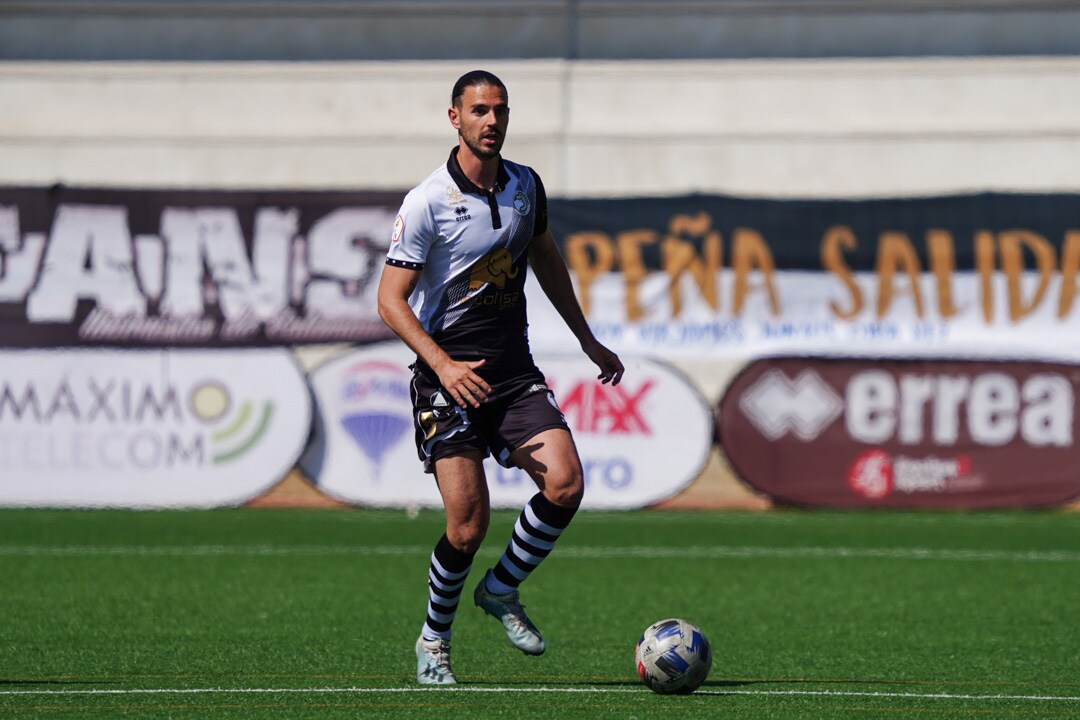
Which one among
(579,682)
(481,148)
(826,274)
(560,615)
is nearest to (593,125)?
(826,274)

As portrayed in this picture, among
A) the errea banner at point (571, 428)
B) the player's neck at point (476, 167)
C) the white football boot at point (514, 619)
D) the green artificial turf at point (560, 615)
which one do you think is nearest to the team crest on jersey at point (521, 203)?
the player's neck at point (476, 167)

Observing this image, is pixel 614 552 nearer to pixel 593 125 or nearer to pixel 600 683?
pixel 600 683

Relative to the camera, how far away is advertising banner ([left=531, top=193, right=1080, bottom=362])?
1476cm

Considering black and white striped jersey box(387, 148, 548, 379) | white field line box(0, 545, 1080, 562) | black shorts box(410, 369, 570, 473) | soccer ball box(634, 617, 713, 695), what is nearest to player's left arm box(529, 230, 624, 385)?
black and white striped jersey box(387, 148, 548, 379)

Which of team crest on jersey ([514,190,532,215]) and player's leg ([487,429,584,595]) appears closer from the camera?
player's leg ([487,429,584,595])

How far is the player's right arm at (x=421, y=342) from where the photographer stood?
591cm

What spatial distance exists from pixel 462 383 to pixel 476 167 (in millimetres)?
824

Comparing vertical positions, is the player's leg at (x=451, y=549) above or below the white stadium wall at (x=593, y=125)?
below

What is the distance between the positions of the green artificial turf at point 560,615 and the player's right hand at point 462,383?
3.39 feet

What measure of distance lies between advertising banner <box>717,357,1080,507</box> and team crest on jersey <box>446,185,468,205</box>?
882 centimetres

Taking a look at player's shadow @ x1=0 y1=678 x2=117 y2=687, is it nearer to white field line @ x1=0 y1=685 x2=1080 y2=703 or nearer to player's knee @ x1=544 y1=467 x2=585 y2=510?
white field line @ x1=0 y1=685 x2=1080 y2=703

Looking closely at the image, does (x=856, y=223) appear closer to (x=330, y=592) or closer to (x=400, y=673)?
(x=330, y=592)

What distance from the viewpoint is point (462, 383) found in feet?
19.4

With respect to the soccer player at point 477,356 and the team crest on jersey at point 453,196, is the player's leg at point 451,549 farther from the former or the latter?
the team crest on jersey at point 453,196
